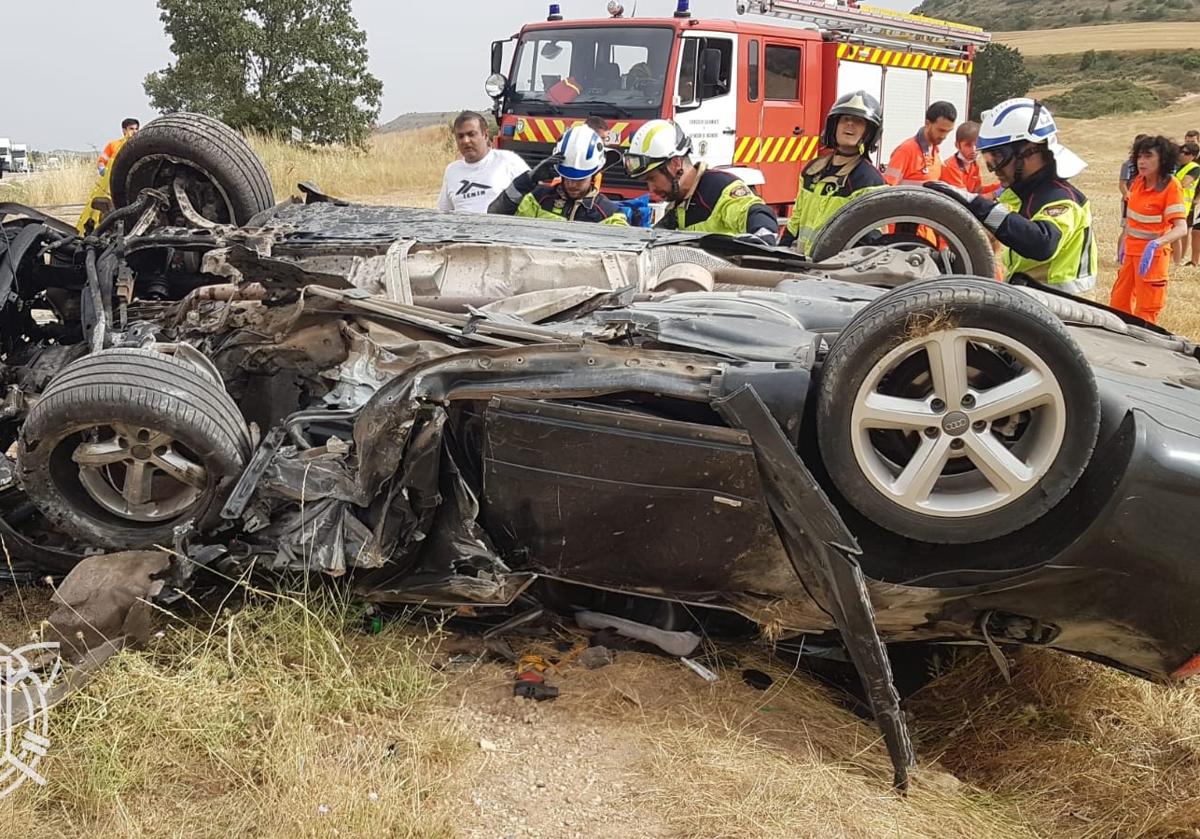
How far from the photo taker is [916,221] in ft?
13.0

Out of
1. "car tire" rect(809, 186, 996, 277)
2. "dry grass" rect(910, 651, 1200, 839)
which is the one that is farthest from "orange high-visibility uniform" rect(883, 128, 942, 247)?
"dry grass" rect(910, 651, 1200, 839)

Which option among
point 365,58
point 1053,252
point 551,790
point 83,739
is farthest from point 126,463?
point 365,58

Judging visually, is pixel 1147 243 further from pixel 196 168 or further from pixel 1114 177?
pixel 1114 177

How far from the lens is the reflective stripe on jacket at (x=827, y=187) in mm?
4953

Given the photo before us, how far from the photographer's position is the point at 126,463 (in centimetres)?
296

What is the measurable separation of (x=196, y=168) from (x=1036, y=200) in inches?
144

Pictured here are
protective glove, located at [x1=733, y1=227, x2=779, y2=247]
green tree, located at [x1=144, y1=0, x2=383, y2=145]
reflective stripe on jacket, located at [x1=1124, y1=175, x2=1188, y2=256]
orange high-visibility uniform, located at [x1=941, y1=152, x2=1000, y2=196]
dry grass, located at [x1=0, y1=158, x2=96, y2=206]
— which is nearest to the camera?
protective glove, located at [x1=733, y1=227, x2=779, y2=247]

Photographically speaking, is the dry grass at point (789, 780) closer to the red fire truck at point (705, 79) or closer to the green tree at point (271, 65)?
the red fire truck at point (705, 79)

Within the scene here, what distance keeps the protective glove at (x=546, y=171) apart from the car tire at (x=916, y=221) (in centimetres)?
178

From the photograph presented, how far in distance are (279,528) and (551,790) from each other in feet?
3.68

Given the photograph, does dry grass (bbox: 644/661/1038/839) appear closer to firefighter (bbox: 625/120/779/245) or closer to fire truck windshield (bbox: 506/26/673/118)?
firefighter (bbox: 625/120/779/245)

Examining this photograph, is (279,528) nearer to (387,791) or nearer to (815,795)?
(387,791)

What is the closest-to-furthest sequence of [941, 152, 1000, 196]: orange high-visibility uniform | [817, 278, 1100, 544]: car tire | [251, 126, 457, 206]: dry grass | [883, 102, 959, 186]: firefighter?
1. [817, 278, 1100, 544]: car tire
2. [883, 102, 959, 186]: firefighter
3. [941, 152, 1000, 196]: orange high-visibility uniform
4. [251, 126, 457, 206]: dry grass

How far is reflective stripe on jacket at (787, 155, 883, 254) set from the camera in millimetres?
4953
